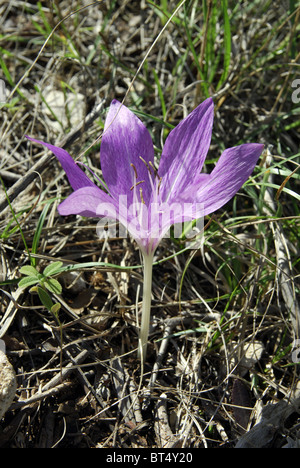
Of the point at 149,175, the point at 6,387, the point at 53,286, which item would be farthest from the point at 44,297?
the point at 149,175

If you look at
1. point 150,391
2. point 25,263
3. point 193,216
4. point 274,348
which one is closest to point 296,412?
point 274,348

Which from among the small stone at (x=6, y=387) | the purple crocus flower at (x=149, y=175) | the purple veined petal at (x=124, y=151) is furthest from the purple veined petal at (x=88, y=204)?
the small stone at (x=6, y=387)

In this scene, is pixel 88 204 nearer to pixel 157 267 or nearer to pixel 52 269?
pixel 52 269

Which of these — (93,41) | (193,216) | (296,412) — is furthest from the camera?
(93,41)

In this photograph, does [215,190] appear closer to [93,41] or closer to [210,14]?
[210,14]

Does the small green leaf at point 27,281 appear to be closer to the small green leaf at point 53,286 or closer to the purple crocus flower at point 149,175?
the small green leaf at point 53,286

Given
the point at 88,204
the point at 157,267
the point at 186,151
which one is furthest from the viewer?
the point at 157,267

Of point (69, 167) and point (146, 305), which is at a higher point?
point (69, 167)
